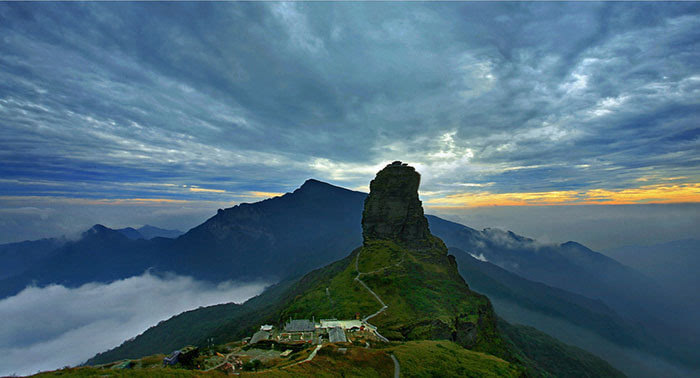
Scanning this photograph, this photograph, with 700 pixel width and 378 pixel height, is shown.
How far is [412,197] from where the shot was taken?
137875mm

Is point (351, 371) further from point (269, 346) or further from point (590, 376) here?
point (590, 376)

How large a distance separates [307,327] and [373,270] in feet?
169

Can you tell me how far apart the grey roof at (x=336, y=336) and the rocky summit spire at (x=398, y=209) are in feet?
264

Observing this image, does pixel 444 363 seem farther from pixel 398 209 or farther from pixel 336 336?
pixel 398 209

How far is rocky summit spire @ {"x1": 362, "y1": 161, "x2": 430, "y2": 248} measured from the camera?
5271 inches

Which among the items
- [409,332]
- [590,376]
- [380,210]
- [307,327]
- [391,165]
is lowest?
[590,376]

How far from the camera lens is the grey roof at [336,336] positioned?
175ft

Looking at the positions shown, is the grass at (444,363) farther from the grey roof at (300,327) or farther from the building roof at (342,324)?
the grey roof at (300,327)

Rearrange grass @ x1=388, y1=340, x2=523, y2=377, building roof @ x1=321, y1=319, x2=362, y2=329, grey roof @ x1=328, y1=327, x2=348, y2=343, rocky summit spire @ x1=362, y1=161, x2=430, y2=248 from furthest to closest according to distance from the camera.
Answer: rocky summit spire @ x1=362, y1=161, x2=430, y2=248 → building roof @ x1=321, y1=319, x2=362, y2=329 → grey roof @ x1=328, y1=327, x2=348, y2=343 → grass @ x1=388, y1=340, x2=523, y2=377

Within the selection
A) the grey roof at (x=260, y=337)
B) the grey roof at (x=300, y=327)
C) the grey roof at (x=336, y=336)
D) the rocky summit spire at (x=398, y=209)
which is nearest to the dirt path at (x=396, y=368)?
the grey roof at (x=336, y=336)

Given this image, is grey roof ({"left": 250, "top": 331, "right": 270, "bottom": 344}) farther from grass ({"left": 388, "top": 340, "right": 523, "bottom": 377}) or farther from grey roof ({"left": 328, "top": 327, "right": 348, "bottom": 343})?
grass ({"left": 388, "top": 340, "right": 523, "bottom": 377})

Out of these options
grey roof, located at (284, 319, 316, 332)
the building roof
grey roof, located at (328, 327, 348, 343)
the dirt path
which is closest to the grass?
the dirt path

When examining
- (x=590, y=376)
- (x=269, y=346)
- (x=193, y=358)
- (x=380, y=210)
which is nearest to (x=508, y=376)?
(x=269, y=346)

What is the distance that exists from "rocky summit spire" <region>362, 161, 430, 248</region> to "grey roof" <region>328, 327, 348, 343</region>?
80.5 meters
